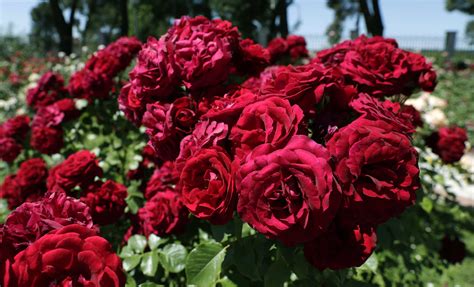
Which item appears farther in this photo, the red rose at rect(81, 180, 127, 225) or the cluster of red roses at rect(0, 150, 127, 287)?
the red rose at rect(81, 180, 127, 225)

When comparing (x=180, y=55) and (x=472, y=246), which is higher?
(x=180, y=55)

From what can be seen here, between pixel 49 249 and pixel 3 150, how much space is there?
186 centimetres

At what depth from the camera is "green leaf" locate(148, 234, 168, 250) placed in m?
1.66

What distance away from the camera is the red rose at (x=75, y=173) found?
163cm

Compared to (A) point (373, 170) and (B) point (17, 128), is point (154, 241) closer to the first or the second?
(A) point (373, 170)

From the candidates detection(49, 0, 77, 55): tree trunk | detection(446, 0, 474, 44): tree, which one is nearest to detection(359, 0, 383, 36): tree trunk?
detection(49, 0, 77, 55): tree trunk

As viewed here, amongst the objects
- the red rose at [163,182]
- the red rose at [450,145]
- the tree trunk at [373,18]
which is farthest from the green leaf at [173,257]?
the tree trunk at [373,18]

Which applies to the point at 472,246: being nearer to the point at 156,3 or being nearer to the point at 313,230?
the point at 313,230

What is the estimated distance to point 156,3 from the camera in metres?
42.5

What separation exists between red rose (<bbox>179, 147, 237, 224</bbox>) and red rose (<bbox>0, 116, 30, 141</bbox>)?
186 cm

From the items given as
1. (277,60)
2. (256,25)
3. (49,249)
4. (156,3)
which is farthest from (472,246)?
(156,3)

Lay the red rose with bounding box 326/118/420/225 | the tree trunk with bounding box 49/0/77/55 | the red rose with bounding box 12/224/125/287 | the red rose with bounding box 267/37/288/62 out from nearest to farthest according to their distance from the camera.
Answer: the red rose with bounding box 12/224/125/287, the red rose with bounding box 326/118/420/225, the red rose with bounding box 267/37/288/62, the tree trunk with bounding box 49/0/77/55

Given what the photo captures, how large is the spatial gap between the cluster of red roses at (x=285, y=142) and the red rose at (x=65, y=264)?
255mm

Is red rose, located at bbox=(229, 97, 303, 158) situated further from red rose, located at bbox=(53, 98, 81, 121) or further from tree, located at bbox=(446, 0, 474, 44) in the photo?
tree, located at bbox=(446, 0, 474, 44)
